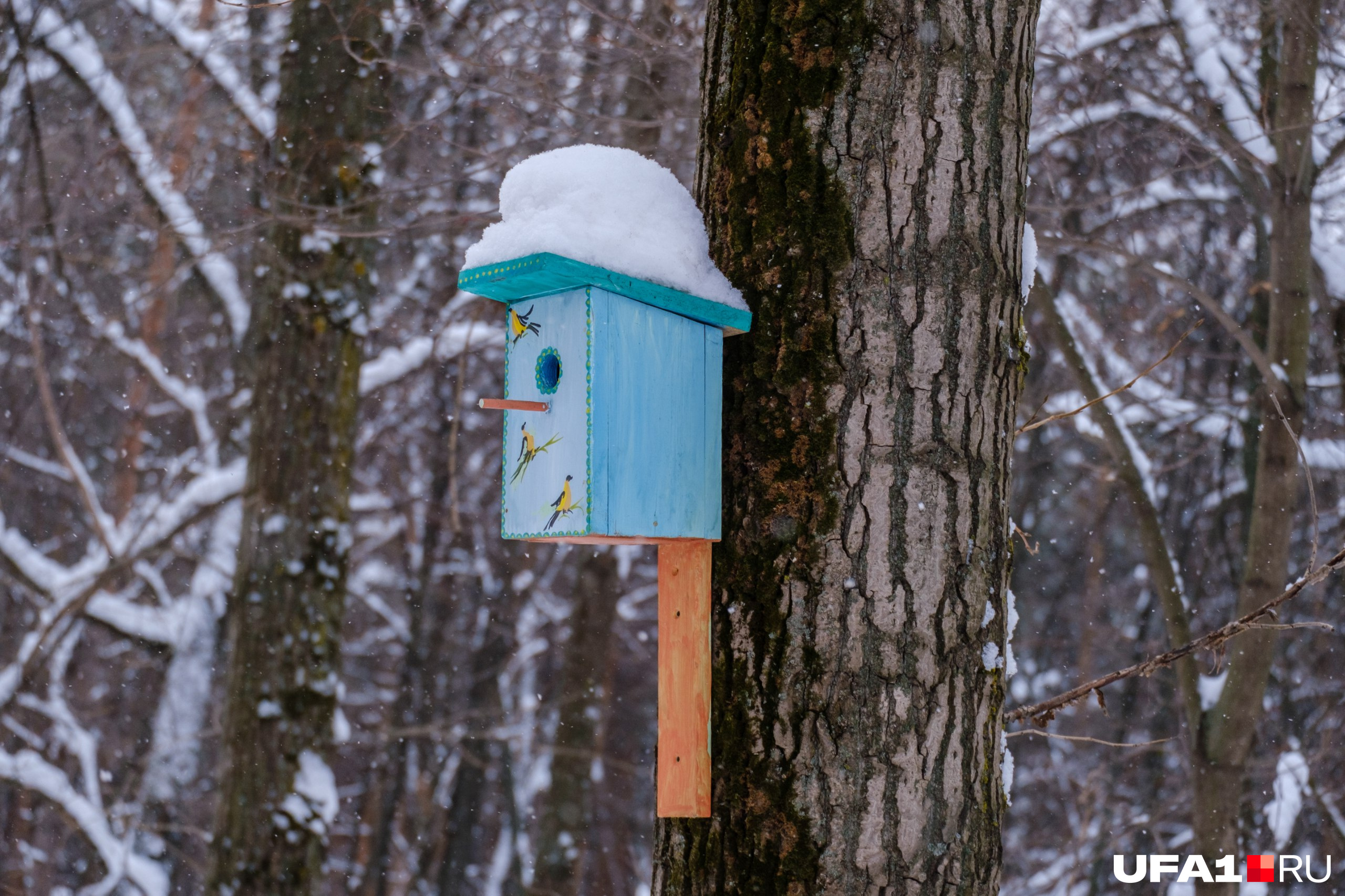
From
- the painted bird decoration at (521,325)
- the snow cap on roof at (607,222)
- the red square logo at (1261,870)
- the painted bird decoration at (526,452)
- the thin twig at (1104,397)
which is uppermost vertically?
the snow cap on roof at (607,222)

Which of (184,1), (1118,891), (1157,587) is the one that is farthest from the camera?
(1118,891)

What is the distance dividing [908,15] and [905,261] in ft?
1.31

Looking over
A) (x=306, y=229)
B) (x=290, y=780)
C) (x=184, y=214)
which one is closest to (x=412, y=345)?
(x=184, y=214)

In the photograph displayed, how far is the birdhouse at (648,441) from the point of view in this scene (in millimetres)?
1749

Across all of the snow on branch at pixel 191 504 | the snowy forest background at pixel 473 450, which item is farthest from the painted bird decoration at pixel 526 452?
the snow on branch at pixel 191 504

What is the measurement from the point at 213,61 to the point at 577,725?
4921mm

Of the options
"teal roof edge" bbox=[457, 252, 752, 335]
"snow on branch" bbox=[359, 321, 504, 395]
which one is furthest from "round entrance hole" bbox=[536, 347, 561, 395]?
"snow on branch" bbox=[359, 321, 504, 395]

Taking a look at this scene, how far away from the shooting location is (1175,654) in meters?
2.02

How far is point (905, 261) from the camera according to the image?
1.74m

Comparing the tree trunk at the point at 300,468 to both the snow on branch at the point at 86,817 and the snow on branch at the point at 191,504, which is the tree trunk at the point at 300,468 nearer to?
the snow on branch at the point at 191,504

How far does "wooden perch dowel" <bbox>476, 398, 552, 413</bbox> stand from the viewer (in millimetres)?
1759

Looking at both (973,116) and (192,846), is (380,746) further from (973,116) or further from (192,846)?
(973,116)

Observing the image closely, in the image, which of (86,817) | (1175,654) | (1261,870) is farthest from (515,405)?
(86,817)

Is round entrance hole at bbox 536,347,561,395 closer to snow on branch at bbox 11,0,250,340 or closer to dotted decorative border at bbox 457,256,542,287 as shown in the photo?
dotted decorative border at bbox 457,256,542,287
